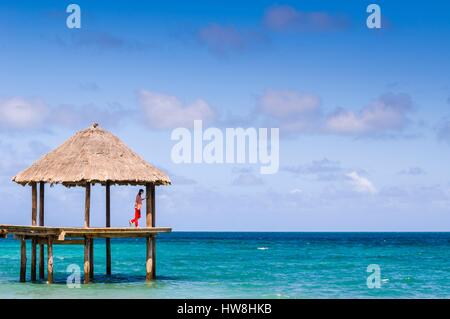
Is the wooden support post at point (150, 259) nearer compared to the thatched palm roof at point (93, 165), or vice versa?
the thatched palm roof at point (93, 165)

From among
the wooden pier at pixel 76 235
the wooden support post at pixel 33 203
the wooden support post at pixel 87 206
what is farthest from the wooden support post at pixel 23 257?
the wooden support post at pixel 87 206

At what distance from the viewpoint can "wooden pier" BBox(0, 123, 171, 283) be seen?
24062mm

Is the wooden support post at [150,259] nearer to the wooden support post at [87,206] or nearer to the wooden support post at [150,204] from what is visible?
the wooden support post at [150,204]

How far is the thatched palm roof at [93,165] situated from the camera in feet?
79.5

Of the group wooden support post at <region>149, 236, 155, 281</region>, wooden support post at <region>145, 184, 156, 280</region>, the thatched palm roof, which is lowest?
wooden support post at <region>149, 236, 155, 281</region>

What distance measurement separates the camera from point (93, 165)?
80.2 ft

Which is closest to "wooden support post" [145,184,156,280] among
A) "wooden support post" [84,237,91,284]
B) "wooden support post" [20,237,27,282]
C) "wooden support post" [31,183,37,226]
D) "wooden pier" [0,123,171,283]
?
"wooden pier" [0,123,171,283]

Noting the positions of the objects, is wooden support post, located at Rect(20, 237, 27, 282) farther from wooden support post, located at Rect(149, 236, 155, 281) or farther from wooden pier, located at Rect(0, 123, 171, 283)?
wooden support post, located at Rect(149, 236, 155, 281)

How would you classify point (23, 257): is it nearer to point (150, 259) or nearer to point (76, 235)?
point (76, 235)

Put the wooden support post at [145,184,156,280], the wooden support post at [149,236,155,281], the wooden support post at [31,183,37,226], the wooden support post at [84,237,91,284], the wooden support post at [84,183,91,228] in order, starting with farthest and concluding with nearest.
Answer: the wooden support post at [31,183,37,226], the wooden support post at [149,236,155,281], the wooden support post at [145,184,156,280], the wooden support post at [84,237,91,284], the wooden support post at [84,183,91,228]

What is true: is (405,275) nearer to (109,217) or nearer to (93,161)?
(109,217)
